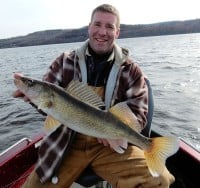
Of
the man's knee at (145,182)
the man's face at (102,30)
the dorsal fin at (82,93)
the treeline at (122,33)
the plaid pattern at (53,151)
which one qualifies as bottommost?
the treeline at (122,33)

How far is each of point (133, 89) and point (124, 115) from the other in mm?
736

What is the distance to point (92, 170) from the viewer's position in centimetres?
457

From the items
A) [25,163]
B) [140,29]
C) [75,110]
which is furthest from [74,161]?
[140,29]

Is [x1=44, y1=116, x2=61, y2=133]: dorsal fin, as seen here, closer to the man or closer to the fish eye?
the fish eye

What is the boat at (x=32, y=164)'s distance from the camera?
5.39 m

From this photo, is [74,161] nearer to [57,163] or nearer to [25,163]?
[57,163]

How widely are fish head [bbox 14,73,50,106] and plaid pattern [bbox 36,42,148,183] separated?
3.10 feet

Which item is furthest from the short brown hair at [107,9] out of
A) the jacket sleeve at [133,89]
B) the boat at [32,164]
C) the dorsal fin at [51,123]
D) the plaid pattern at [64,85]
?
the boat at [32,164]

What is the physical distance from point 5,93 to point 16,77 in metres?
16.6

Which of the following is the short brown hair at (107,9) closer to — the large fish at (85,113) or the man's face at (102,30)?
the man's face at (102,30)

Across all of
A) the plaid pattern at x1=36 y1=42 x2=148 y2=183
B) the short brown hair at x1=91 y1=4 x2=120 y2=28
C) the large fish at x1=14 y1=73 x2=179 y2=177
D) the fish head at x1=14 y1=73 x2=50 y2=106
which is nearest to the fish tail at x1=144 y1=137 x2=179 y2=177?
the large fish at x1=14 y1=73 x2=179 y2=177

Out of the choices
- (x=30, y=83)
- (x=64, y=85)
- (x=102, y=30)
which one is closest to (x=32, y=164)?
(x=64, y=85)

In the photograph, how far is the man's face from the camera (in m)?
4.71

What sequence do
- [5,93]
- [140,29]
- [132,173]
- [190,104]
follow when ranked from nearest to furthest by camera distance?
[132,173], [190,104], [5,93], [140,29]
